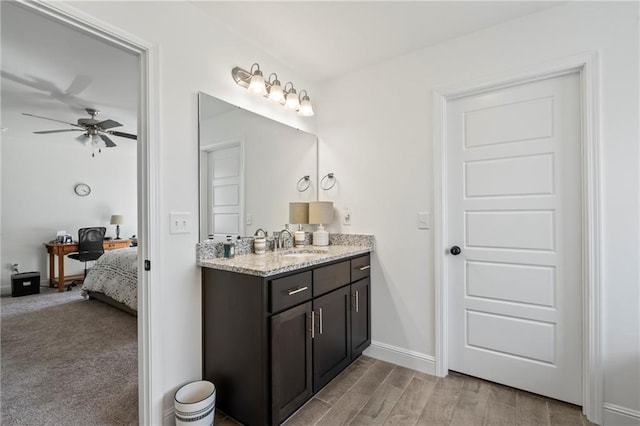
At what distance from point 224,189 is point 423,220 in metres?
1.47

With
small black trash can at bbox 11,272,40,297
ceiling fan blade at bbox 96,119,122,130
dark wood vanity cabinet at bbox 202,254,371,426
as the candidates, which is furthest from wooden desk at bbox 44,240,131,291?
dark wood vanity cabinet at bbox 202,254,371,426

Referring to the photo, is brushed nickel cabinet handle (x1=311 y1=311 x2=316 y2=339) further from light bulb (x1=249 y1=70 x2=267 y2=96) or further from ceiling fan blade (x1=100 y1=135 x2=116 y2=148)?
ceiling fan blade (x1=100 y1=135 x2=116 y2=148)

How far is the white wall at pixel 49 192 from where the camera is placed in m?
4.53

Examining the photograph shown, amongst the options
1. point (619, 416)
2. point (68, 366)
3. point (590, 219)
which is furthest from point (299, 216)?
point (619, 416)

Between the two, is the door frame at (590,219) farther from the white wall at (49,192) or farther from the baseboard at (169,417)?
the white wall at (49,192)

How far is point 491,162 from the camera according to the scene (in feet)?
6.54

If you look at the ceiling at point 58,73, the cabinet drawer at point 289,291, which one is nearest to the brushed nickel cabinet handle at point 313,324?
the cabinet drawer at point 289,291

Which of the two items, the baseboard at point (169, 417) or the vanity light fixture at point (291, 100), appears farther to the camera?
the vanity light fixture at point (291, 100)

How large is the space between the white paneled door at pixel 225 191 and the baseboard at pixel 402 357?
147cm

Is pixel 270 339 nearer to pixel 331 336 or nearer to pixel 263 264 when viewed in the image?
pixel 263 264

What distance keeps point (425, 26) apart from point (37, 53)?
9.69ft

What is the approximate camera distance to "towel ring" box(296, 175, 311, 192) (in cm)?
261

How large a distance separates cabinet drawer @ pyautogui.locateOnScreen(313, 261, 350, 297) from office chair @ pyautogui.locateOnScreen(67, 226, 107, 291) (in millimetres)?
4701

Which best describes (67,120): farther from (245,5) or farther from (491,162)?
(491,162)
